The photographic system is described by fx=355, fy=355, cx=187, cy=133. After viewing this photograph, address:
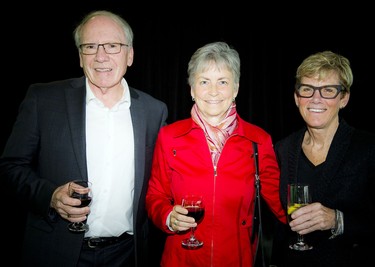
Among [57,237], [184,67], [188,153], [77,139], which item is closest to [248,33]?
[184,67]

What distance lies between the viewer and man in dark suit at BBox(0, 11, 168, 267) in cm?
220

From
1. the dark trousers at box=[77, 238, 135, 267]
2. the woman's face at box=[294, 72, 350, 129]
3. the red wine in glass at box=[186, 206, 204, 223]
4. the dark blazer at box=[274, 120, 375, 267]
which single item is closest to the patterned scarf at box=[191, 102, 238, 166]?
the red wine in glass at box=[186, 206, 204, 223]

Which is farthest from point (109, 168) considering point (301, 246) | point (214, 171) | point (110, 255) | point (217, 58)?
point (301, 246)

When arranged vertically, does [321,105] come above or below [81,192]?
above

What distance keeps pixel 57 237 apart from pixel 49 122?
0.72 m

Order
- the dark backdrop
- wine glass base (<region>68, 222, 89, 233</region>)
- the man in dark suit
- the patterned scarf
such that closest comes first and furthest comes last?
wine glass base (<region>68, 222, 89, 233</region>) < the man in dark suit < the patterned scarf < the dark backdrop

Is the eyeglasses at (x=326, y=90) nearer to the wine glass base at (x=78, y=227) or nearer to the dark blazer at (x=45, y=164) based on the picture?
the dark blazer at (x=45, y=164)

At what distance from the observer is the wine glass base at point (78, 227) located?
6.87 ft

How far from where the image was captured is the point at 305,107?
243 centimetres

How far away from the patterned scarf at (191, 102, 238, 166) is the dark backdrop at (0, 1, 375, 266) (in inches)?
103

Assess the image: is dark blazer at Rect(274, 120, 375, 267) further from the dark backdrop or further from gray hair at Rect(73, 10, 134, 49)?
the dark backdrop

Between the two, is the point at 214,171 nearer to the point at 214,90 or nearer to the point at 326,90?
the point at 214,90

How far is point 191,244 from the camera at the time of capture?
2170 millimetres

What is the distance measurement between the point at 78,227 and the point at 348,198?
5.48 ft
